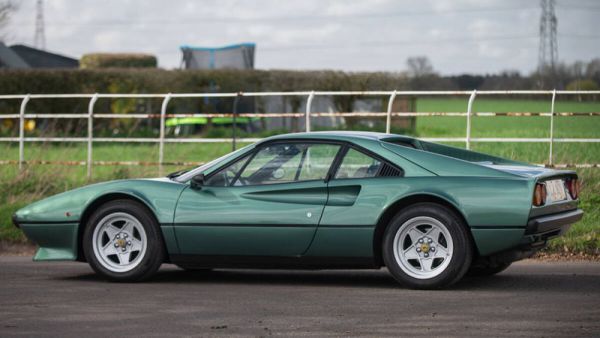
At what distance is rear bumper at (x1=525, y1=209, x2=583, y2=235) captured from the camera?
7680mm

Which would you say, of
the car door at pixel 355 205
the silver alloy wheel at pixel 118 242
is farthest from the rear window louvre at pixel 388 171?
the silver alloy wheel at pixel 118 242

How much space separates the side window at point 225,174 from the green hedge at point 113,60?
104ft

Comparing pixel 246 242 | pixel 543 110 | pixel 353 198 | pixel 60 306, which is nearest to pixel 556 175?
pixel 353 198

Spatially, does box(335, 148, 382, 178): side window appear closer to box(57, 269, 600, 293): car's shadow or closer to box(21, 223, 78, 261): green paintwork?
box(57, 269, 600, 293): car's shadow

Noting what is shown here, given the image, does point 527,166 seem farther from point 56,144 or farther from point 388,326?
point 56,144

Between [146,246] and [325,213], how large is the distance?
1491 millimetres

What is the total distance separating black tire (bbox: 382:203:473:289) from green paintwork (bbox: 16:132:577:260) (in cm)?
9

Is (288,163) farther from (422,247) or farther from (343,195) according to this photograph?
(422,247)

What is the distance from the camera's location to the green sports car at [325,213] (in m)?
7.79

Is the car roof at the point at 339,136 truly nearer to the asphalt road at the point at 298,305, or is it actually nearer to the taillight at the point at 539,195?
the asphalt road at the point at 298,305

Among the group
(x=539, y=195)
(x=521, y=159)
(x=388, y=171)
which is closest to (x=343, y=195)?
(x=388, y=171)

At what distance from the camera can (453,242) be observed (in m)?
7.77

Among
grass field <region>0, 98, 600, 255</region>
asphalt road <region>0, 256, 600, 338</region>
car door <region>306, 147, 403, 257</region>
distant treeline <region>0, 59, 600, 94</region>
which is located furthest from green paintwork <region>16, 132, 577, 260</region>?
distant treeline <region>0, 59, 600, 94</region>

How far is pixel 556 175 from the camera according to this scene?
8.16 m
